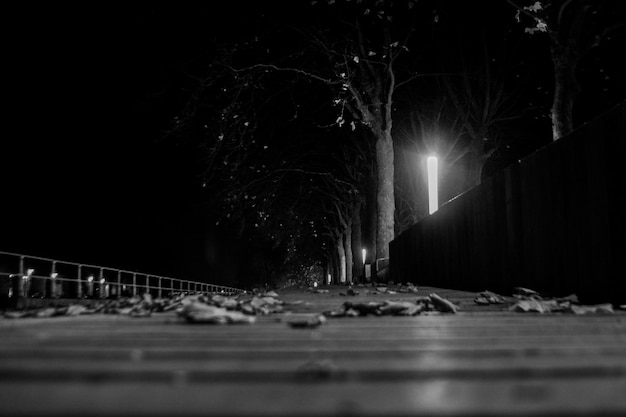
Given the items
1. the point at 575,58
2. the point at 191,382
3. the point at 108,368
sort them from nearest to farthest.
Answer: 1. the point at 191,382
2. the point at 108,368
3. the point at 575,58

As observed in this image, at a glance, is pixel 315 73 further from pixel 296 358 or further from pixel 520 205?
pixel 296 358

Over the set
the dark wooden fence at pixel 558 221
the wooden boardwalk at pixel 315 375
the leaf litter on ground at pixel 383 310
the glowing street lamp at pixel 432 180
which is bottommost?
the leaf litter on ground at pixel 383 310

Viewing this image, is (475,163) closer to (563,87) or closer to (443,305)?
(563,87)

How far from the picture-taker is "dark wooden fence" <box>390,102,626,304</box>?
4.28 m

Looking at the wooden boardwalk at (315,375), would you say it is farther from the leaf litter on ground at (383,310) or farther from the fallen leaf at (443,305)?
the fallen leaf at (443,305)

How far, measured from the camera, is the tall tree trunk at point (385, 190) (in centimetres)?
1727

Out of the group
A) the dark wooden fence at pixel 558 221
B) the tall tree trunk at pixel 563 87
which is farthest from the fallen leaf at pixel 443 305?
the tall tree trunk at pixel 563 87

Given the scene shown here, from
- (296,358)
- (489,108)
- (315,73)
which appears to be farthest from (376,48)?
(296,358)

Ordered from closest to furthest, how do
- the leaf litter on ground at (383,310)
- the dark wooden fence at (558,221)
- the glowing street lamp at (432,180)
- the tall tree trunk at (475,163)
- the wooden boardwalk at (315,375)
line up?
the wooden boardwalk at (315,375), the leaf litter on ground at (383,310), the dark wooden fence at (558,221), the glowing street lamp at (432,180), the tall tree trunk at (475,163)

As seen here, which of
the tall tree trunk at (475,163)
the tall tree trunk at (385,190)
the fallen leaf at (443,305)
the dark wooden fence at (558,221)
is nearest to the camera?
the fallen leaf at (443,305)

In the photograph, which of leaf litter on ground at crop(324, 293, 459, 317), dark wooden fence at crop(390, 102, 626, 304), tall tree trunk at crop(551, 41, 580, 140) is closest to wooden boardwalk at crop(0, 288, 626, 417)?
leaf litter on ground at crop(324, 293, 459, 317)

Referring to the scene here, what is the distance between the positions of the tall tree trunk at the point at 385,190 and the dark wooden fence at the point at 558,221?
8352 mm

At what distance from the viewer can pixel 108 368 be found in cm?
156

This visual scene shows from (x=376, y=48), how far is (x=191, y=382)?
60.0ft
